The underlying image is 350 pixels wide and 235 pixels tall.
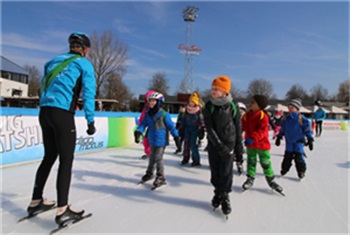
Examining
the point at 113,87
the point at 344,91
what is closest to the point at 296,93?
the point at 344,91

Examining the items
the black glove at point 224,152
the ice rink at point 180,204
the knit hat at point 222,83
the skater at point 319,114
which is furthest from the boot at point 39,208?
the skater at point 319,114

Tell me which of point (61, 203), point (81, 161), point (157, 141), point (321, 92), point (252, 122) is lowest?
point (81, 161)

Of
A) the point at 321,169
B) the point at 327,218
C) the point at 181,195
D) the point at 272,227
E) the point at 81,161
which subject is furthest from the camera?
the point at 81,161

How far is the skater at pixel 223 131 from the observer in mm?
2303

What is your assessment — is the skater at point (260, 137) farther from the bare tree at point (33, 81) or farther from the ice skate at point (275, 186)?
the bare tree at point (33, 81)

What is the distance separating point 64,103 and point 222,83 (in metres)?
1.49

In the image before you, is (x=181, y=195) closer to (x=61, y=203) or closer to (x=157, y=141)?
(x=157, y=141)

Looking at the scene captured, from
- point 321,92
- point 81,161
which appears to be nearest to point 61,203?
point 81,161

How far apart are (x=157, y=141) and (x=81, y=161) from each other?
237 cm

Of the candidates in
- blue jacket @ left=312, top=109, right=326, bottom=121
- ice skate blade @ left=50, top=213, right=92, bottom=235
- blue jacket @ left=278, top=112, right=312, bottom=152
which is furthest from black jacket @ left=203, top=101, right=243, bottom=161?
blue jacket @ left=312, top=109, right=326, bottom=121

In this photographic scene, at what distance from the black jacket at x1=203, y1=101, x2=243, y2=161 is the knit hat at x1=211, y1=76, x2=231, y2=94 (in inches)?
6.5

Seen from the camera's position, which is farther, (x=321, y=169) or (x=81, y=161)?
(x=81, y=161)

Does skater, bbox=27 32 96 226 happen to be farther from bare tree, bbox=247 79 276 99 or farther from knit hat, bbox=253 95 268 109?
bare tree, bbox=247 79 276 99

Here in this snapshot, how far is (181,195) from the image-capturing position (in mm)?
2836
